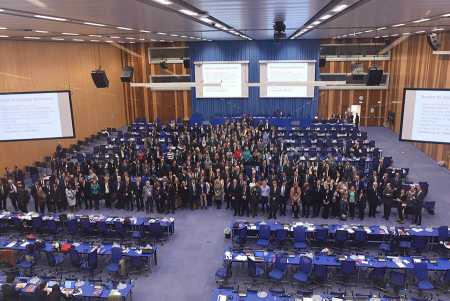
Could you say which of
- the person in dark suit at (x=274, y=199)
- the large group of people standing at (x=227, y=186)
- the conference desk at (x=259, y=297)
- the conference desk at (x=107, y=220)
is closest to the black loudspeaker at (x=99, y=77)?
the large group of people standing at (x=227, y=186)

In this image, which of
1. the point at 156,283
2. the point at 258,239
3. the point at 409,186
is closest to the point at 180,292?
the point at 156,283

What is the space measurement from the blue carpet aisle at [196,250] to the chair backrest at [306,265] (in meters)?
2.36

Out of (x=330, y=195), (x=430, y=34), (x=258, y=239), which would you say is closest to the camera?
(x=258, y=239)

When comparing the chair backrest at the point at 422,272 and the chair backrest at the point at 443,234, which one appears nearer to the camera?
the chair backrest at the point at 422,272

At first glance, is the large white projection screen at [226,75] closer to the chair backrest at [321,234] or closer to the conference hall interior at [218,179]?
the conference hall interior at [218,179]

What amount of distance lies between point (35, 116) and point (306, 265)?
1073cm

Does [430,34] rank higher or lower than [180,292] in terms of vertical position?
higher

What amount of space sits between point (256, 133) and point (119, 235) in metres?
10.1

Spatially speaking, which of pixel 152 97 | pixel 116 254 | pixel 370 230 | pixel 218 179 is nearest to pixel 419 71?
pixel 370 230

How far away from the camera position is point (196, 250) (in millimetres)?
12016

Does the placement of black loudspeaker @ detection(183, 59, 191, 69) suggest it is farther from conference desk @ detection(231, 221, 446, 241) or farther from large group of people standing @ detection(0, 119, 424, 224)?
conference desk @ detection(231, 221, 446, 241)

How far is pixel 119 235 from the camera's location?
12.5 m

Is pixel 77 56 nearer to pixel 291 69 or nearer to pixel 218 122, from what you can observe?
pixel 218 122

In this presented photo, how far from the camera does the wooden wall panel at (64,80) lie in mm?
18550
